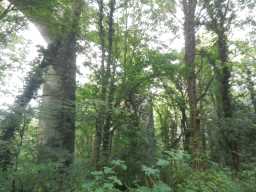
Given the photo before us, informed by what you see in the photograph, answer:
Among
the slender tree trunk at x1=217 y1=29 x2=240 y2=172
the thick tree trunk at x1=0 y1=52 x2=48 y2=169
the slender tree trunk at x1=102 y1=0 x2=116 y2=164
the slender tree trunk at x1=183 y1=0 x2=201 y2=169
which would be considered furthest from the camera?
the slender tree trunk at x1=217 y1=29 x2=240 y2=172

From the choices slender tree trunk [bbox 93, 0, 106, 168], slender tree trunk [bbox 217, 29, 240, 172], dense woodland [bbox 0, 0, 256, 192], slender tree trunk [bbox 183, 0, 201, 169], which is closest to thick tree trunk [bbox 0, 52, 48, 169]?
dense woodland [bbox 0, 0, 256, 192]

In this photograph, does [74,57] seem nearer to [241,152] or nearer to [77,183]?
[77,183]

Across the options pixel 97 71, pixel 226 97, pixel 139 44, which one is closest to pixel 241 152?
pixel 226 97

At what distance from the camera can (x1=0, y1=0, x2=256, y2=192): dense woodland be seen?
3977 millimetres

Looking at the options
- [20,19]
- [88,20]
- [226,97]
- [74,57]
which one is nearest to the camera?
[20,19]

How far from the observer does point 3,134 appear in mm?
3912

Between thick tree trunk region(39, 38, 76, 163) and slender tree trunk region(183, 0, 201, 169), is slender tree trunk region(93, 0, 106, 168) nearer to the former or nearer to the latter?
thick tree trunk region(39, 38, 76, 163)

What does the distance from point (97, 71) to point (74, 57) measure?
636 millimetres

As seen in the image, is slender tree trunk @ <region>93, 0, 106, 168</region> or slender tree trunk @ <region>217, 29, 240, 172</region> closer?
slender tree trunk @ <region>93, 0, 106, 168</region>

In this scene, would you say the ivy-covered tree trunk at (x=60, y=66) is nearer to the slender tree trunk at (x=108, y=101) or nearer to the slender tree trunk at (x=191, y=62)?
the slender tree trunk at (x=108, y=101)

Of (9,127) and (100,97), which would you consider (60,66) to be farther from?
(9,127)

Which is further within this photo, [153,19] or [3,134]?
[153,19]

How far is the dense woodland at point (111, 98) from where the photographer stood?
398cm

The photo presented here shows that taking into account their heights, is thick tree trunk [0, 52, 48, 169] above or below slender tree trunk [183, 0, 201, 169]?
below
